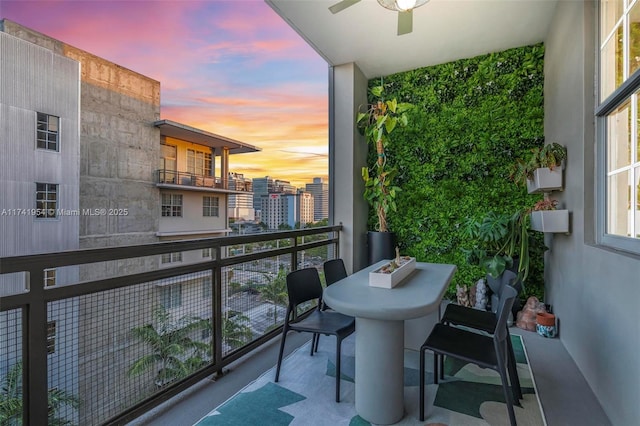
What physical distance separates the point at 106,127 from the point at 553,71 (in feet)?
14.4

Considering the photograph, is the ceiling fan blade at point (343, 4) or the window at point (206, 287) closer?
the window at point (206, 287)

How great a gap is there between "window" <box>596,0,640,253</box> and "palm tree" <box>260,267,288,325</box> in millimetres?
2663

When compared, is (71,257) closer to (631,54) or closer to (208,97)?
(208,97)

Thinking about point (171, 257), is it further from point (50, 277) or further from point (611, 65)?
point (611, 65)

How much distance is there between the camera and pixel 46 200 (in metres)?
1.60

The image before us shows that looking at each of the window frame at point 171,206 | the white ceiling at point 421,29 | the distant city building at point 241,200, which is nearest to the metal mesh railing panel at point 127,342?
the window frame at point 171,206

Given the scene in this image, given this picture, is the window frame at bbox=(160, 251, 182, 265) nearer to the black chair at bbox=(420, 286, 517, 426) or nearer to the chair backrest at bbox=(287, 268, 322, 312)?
the chair backrest at bbox=(287, 268, 322, 312)

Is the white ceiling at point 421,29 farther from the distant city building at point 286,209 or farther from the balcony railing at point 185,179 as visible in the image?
the balcony railing at point 185,179

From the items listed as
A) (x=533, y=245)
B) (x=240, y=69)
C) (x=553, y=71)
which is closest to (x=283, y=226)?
(x=240, y=69)

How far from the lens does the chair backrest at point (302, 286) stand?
96.2 inches

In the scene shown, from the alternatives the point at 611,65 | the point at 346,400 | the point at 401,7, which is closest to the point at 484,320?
the point at 346,400

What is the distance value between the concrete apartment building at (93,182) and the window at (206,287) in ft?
0.31

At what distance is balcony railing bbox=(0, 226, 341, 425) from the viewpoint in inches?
57.4

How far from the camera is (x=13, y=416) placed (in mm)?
1456
